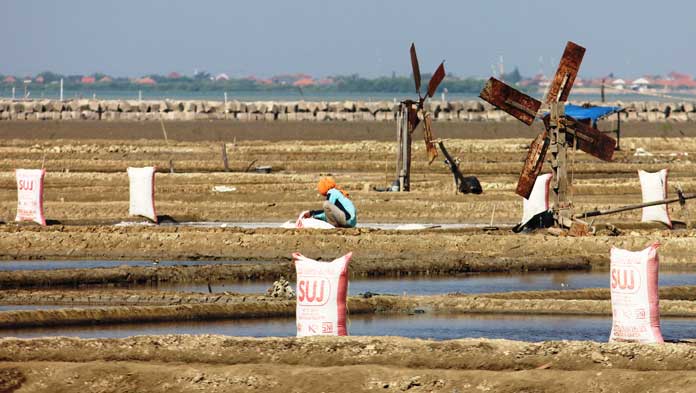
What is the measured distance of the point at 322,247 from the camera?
26281 mm

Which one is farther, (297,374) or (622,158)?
(622,158)

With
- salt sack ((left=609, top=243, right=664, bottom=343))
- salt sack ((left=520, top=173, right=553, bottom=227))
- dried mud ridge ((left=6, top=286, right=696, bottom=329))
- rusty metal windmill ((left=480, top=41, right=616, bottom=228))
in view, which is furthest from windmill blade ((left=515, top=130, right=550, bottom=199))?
salt sack ((left=609, top=243, right=664, bottom=343))

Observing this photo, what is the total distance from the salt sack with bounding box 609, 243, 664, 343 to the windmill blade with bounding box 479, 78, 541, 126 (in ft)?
33.6

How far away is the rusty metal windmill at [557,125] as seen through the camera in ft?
85.9

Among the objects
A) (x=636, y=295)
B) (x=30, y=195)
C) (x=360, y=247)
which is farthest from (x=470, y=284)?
(x=30, y=195)

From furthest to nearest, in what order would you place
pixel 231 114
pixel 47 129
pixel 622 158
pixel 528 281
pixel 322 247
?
pixel 231 114 < pixel 47 129 < pixel 622 158 < pixel 322 247 < pixel 528 281

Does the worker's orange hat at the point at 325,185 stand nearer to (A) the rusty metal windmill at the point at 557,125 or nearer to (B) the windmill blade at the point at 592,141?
(A) the rusty metal windmill at the point at 557,125

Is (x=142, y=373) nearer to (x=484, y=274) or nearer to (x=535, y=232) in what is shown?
(x=484, y=274)

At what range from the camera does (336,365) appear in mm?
15164

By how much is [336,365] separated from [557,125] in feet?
40.1

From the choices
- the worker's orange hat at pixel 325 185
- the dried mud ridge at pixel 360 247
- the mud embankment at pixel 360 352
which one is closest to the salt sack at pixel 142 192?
the dried mud ridge at pixel 360 247

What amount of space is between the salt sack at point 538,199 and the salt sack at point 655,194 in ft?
8.16

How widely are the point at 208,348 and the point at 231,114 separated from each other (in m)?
66.5

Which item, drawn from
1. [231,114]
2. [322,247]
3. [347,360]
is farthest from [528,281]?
[231,114]
